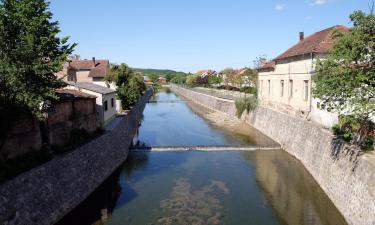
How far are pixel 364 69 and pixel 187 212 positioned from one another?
10.0 metres

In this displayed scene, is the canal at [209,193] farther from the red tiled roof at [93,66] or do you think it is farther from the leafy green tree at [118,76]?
the red tiled roof at [93,66]

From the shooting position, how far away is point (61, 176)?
1583 centimetres

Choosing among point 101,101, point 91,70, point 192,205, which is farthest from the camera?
point 91,70

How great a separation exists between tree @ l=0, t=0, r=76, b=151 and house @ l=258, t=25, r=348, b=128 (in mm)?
16411

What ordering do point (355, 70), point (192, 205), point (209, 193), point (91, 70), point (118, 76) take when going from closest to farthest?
point (355, 70)
point (192, 205)
point (209, 193)
point (118, 76)
point (91, 70)

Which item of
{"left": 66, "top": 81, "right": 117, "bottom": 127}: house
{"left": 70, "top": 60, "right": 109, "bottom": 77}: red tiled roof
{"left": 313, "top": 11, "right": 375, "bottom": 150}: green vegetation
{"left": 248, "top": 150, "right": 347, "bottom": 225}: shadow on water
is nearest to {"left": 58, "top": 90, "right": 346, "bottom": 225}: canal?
{"left": 248, "top": 150, "right": 347, "bottom": 225}: shadow on water

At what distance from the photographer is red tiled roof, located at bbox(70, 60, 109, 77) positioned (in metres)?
58.6

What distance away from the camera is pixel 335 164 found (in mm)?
17422

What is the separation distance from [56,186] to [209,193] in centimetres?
799

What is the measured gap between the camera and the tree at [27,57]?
14133mm

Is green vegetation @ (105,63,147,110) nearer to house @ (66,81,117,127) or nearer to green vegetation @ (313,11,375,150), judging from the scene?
house @ (66,81,117,127)

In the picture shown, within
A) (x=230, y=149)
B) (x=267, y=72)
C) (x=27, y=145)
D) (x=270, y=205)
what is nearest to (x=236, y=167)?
(x=230, y=149)

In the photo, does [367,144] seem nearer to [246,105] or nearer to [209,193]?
[209,193]

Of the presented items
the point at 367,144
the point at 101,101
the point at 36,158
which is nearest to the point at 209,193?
the point at 367,144
